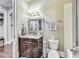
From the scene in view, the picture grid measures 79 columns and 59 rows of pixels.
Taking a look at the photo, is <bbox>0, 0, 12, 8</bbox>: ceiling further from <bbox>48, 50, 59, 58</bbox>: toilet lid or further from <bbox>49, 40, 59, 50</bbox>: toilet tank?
<bbox>48, 50, 59, 58</bbox>: toilet lid

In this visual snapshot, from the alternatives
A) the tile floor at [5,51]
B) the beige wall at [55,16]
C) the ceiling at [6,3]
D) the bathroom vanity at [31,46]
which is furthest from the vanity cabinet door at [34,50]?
the ceiling at [6,3]

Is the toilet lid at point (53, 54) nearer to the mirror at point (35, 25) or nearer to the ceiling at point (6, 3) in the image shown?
the mirror at point (35, 25)

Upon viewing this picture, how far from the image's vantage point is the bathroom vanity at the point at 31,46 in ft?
7.83

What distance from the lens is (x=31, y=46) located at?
2416 millimetres

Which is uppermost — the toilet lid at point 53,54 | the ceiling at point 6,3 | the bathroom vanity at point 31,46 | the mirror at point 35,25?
the ceiling at point 6,3

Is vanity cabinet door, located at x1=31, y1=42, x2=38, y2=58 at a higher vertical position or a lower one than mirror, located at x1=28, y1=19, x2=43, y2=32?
lower

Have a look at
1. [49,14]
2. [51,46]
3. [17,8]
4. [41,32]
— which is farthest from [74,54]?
[17,8]

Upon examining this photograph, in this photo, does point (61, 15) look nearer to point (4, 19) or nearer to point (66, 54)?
point (66, 54)

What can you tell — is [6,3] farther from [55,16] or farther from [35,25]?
[55,16]

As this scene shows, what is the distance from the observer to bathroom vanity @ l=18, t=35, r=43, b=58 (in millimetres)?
2387

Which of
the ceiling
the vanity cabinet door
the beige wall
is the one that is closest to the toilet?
the beige wall

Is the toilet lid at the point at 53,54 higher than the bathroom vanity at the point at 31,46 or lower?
lower

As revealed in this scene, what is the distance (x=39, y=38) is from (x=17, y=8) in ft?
3.02

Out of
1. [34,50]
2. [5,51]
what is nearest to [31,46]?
[34,50]
